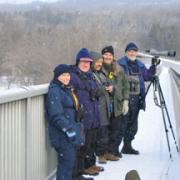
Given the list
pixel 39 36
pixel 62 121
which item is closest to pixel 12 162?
pixel 62 121

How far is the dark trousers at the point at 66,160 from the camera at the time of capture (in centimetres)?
620

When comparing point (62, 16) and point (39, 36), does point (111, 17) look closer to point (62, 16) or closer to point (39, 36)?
point (62, 16)

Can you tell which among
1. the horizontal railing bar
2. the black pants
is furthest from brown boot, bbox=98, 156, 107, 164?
the horizontal railing bar

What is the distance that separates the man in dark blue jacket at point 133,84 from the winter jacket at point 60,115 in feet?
7.31

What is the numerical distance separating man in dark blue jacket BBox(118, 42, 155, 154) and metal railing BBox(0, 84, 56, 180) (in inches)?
81.6

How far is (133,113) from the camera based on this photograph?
8742mm

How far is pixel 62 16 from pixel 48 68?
185ft

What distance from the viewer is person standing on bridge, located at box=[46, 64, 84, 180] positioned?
6.03 m

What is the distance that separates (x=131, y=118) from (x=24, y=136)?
3237 mm

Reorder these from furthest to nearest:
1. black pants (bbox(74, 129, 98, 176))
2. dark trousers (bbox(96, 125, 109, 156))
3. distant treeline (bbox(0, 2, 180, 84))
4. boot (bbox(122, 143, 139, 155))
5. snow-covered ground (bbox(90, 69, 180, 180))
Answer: distant treeline (bbox(0, 2, 180, 84)) → boot (bbox(122, 143, 139, 155)) → dark trousers (bbox(96, 125, 109, 156)) → snow-covered ground (bbox(90, 69, 180, 180)) → black pants (bbox(74, 129, 98, 176))

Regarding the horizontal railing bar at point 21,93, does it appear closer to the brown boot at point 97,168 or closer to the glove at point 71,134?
the glove at point 71,134

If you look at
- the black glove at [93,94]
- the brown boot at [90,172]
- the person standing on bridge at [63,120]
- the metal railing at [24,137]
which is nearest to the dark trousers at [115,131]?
the brown boot at [90,172]

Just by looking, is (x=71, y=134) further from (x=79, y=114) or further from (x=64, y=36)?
(x=64, y=36)

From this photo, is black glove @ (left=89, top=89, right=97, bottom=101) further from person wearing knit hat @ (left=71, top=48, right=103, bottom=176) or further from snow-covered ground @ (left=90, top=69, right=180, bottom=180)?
snow-covered ground @ (left=90, top=69, right=180, bottom=180)
